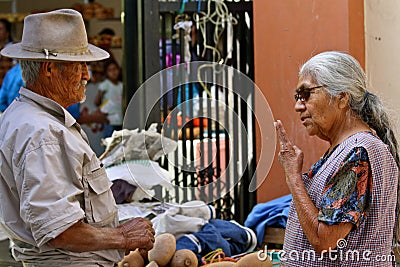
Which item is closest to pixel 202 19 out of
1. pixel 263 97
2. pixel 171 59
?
pixel 171 59

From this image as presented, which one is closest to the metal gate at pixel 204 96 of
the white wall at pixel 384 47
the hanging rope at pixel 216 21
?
the hanging rope at pixel 216 21

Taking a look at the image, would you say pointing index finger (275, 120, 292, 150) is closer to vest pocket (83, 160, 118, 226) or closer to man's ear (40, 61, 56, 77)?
vest pocket (83, 160, 118, 226)

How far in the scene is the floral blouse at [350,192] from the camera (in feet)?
9.04

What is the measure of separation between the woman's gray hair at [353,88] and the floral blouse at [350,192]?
225mm

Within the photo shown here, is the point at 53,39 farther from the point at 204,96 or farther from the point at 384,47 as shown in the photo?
the point at 204,96

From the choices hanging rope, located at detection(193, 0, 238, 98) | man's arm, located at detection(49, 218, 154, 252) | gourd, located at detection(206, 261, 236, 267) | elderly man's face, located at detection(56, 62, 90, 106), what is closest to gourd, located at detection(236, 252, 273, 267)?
gourd, located at detection(206, 261, 236, 267)

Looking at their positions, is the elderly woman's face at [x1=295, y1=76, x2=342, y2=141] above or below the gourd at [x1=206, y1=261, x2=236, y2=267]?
above

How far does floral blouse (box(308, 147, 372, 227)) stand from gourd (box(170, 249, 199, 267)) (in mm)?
1571

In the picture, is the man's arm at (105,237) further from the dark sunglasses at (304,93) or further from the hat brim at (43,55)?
the dark sunglasses at (304,93)

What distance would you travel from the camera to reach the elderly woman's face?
300 cm

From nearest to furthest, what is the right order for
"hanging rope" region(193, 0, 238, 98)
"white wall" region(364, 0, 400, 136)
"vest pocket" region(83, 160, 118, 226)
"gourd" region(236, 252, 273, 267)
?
"vest pocket" region(83, 160, 118, 226) < "gourd" region(236, 252, 273, 267) < "white wall" region(364, 0, 400, 136) < "hanging rope" region(193, 0, 238, 98)

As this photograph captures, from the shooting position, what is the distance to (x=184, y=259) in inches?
168

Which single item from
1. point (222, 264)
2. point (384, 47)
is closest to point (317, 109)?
point (222, 264)

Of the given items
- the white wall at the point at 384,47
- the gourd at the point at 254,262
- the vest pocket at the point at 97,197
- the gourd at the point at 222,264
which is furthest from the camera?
the white wall at the point at 384,47
